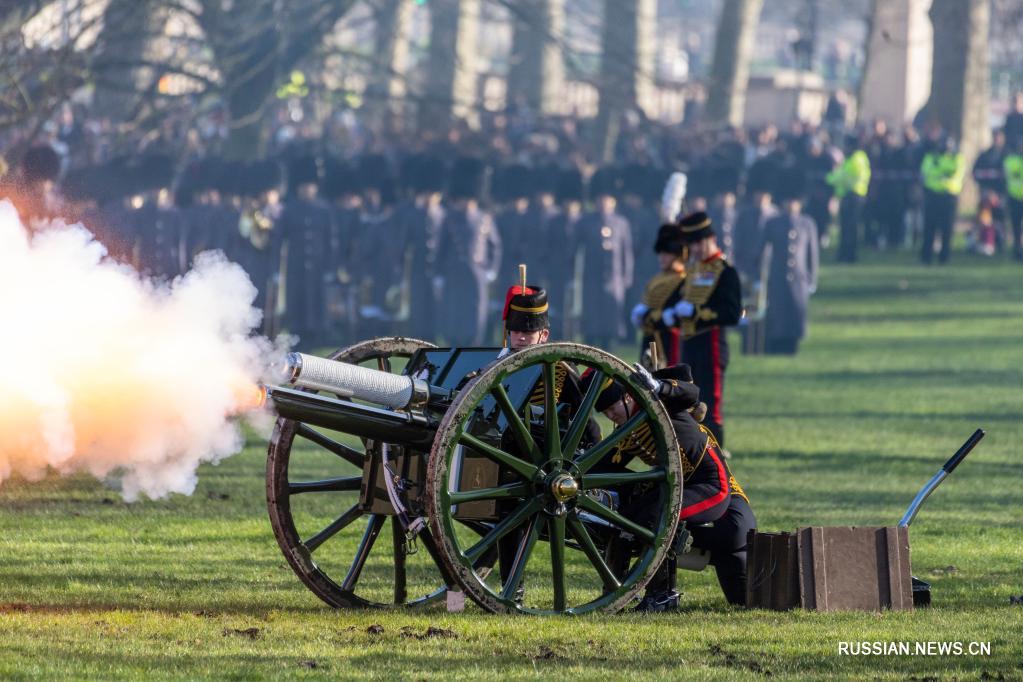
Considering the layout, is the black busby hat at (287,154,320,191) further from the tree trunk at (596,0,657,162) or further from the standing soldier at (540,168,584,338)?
the tree trunk at (596,0,657,162)

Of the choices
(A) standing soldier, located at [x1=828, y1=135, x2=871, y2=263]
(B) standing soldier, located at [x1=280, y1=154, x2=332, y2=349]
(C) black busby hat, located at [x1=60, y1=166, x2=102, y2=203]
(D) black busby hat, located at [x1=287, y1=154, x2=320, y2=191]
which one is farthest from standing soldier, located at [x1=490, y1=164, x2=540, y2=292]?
(A) standing soldier, located at [x1=828, y1=135, x2=871, y2=263]

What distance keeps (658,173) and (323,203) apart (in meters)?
5.01

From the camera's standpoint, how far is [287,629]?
8086mm

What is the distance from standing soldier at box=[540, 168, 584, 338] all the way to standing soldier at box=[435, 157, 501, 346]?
62 centimetres

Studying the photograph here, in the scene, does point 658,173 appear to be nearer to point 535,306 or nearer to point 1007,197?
point 1007,197

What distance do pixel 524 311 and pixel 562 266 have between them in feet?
49.7

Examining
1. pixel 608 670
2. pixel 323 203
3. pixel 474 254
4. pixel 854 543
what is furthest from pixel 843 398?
pixel 608 670

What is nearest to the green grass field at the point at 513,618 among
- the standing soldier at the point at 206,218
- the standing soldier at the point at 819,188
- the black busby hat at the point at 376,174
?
the standing soldier at the point at 206,218

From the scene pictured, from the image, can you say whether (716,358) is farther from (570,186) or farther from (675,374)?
(570,186)

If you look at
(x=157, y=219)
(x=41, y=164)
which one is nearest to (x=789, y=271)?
(x=157, y=219)

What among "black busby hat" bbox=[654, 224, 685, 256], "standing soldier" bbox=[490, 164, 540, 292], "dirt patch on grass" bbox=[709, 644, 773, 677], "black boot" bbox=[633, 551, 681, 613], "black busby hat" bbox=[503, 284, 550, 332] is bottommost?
"dirt patch on grass" bbox=[709, 644, 773, 677]

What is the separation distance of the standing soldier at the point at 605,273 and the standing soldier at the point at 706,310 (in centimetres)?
958

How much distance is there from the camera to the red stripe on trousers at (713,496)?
Result: 870 centimetres

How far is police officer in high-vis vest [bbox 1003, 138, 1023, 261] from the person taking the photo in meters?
29.0
